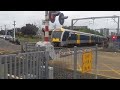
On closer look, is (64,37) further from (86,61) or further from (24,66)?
(24,66)

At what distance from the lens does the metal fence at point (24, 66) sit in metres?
4.86

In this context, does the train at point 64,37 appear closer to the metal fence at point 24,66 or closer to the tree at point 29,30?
the metal fence at point 24,66

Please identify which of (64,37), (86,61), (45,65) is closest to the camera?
(45,65)

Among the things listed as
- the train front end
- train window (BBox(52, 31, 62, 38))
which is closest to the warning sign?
the train front end

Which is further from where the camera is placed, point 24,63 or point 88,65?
point 88,65

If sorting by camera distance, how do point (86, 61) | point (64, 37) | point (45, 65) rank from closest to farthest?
1. point (45, 65)
2. point (86, 61)
3. point (64, 37)

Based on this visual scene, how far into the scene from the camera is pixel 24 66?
5.41 metres

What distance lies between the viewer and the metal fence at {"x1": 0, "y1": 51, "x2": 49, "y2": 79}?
15.9ft

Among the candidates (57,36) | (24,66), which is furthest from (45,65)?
(57,36)
